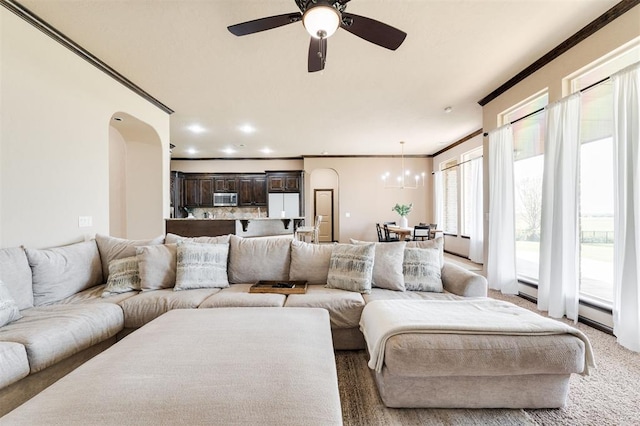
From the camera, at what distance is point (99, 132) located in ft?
10.6

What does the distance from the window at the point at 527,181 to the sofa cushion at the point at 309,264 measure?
2.89 m

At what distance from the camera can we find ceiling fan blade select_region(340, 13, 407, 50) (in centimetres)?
188

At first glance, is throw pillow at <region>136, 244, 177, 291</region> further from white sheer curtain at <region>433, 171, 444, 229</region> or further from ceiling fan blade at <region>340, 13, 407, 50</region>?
white sheer curtain at <region>433, 171, 444, 229</region>

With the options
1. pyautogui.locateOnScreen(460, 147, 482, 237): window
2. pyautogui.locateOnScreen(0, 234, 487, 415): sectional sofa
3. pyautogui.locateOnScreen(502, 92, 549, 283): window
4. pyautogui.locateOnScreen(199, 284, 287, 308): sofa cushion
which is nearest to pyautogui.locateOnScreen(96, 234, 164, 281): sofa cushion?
pyautogui.locateOnScreen(0, 234, 487, 415): sectional sofa

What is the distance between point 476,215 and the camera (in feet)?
19.7

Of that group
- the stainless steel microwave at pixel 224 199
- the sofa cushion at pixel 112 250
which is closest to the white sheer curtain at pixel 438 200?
the stainless steel microwave at pixel 224 199

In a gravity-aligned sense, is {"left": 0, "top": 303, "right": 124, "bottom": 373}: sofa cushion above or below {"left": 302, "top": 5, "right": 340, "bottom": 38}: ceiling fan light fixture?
below

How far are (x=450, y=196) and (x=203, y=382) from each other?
762 cm

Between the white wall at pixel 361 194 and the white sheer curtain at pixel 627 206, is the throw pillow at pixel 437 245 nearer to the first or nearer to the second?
the white sheer curtain at pixel 627 206

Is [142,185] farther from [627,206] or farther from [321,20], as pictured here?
[627,206]

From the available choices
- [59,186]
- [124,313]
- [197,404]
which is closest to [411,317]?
[197,404]

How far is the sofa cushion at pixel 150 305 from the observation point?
220 centimetres

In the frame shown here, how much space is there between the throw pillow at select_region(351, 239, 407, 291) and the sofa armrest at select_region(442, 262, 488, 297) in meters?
0.43

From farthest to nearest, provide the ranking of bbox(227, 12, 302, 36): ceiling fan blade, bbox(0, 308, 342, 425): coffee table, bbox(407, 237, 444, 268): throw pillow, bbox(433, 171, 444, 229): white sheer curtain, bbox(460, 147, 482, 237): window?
bbox(433, 171, 444, 229): white sheer curtain, bbox(460, 147, 482, 237): window, bbox(407, 237, 444, 268): throw pillow, bbox(227, 12, 302, 36): ceiling fan blade, bbox(0, 308, 342, 425): coffee table
